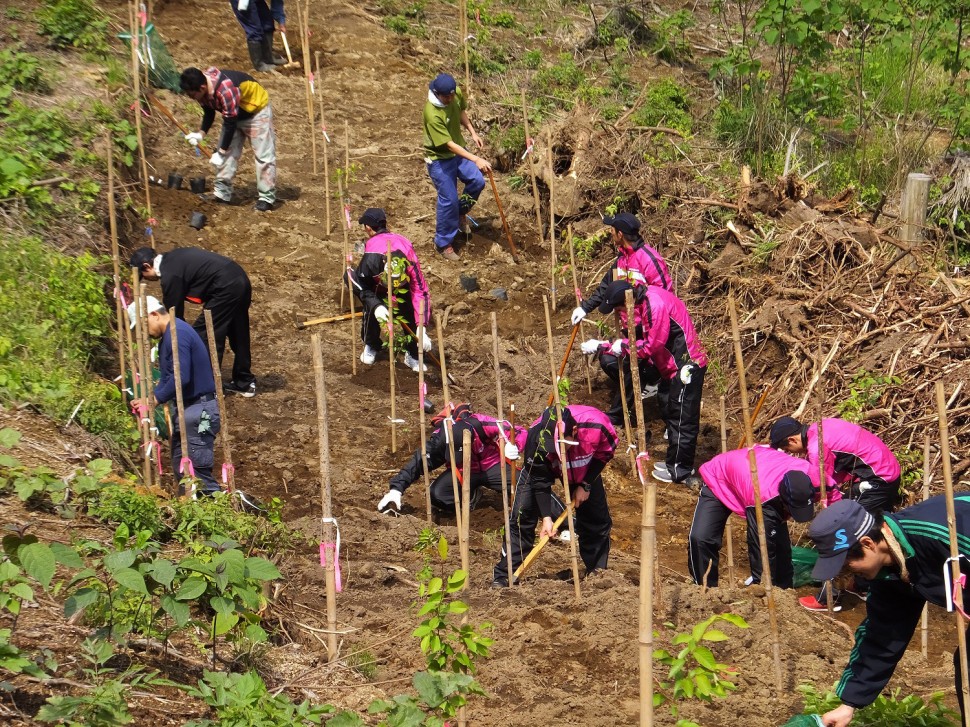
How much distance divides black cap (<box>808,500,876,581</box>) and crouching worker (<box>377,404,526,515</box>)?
2901 mm

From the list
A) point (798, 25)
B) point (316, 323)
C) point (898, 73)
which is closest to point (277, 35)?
point (316, 323)

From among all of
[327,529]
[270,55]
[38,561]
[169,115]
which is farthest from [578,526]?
[270,55]

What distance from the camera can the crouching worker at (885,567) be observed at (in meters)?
3.51

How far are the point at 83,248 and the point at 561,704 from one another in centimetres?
615

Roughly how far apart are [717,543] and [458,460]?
179 cm

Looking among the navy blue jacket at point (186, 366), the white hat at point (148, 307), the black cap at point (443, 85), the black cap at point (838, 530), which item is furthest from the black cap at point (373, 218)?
the black cap at point (838, 530)

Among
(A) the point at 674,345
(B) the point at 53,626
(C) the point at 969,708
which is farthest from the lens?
(A) the point at 674,345

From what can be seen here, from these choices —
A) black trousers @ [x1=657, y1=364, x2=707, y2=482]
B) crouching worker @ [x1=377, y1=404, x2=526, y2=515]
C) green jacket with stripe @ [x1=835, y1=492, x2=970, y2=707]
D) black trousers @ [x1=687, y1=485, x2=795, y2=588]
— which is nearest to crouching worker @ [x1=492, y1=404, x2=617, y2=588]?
crouching worker @ [x1=377, y1=404, x2=526, y2=515]

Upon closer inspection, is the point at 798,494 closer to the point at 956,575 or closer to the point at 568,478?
the point at 568,478

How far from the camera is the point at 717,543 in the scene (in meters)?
6.28

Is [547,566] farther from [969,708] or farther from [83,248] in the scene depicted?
[83,248]

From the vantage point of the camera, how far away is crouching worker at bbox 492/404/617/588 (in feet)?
19.3

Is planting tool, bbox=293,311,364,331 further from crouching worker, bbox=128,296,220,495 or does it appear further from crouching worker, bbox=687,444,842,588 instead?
crouching worker, bbox=687,444,842,588

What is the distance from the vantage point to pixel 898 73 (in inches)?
473
